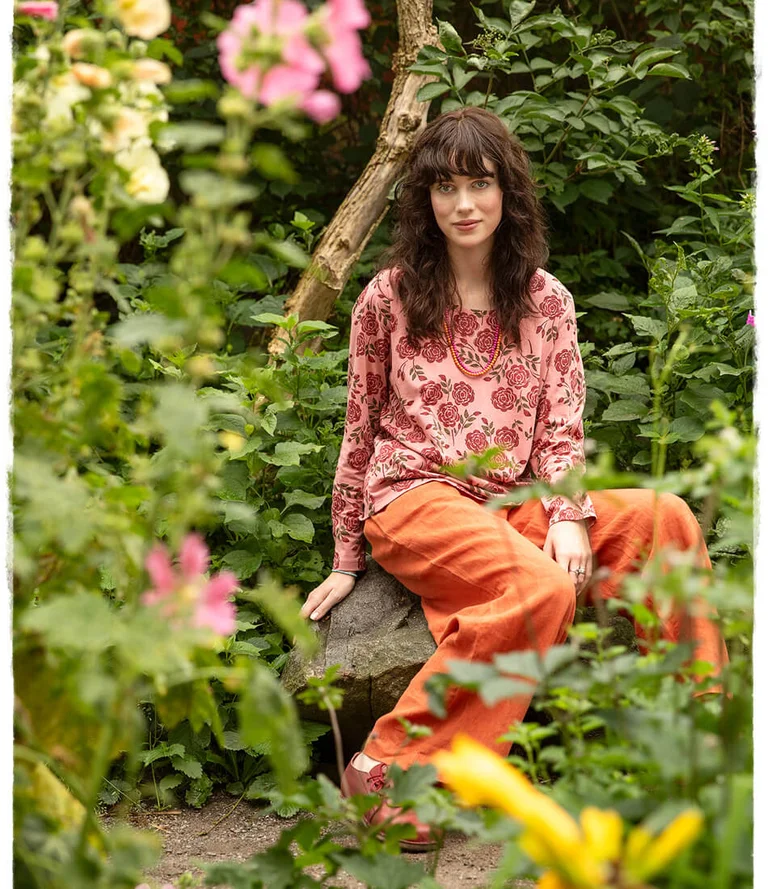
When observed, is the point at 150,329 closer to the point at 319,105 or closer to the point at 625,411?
the point at 319,105

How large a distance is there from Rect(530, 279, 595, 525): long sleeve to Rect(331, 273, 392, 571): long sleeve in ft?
1.24

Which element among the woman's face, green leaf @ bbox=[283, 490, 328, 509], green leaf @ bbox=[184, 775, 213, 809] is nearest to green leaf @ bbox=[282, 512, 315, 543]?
green leaf @ bbox=[283, 490, 328, 509]

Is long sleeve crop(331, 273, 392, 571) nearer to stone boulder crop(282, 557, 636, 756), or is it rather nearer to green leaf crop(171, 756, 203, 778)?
stone boulder crop(282, 557, 636, 756)

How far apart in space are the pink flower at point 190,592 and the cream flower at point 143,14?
49 cm

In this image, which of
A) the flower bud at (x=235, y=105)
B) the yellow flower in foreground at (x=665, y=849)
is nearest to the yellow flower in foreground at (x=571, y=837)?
the yellow flower in foreground at (x=665, y=849)

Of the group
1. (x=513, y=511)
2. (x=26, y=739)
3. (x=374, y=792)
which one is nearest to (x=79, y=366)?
(x=26, y=739)

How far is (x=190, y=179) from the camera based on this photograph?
884mm

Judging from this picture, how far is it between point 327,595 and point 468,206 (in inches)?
37.8

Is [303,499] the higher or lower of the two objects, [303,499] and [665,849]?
the lower

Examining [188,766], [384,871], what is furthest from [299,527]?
[384,871]

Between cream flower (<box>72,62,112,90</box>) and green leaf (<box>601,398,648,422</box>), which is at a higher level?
cream flower (<box>72,62,112,90</box>)

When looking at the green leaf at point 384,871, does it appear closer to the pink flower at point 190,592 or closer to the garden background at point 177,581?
the garden background at point 177,581

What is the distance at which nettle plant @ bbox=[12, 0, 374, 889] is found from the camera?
2.94 ft

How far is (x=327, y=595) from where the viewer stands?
8.27ft
